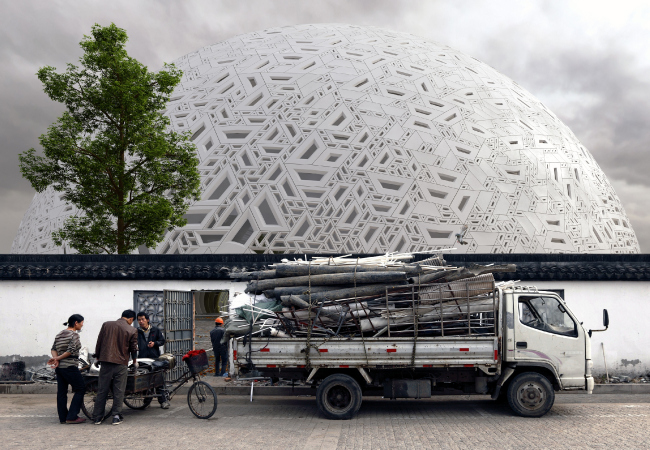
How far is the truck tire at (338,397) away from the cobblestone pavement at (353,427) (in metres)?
0.20

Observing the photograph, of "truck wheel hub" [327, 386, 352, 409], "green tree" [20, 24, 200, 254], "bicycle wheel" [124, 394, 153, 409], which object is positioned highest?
"green tree" [20, 24, 200, 254]

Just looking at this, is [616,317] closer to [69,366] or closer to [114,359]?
[114,359]

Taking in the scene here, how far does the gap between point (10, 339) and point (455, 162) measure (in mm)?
14112

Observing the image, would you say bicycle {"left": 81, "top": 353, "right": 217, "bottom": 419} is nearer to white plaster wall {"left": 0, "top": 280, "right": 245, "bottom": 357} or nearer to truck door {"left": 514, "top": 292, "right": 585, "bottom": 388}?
white plaster wall {"left": 0, "top": 280, "right": 245, "bottom": 357}

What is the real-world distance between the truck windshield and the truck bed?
817 mm

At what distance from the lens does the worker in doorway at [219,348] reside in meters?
11.9

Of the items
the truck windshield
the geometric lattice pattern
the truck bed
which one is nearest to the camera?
the truck bed

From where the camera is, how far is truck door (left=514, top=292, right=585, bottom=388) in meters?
8.57

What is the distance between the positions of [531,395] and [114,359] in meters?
6.20

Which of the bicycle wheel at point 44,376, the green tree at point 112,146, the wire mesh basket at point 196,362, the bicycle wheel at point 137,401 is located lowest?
the bicycle wheel at point 44,376

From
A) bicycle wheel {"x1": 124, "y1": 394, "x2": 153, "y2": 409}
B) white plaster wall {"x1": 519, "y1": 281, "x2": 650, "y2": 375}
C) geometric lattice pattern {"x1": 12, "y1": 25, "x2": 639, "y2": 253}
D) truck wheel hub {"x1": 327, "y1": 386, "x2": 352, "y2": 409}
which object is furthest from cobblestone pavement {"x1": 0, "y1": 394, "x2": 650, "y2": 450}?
geometric lattice pattern {"x1": 12, "y1": 25, "x2": 639, "y2": 253}

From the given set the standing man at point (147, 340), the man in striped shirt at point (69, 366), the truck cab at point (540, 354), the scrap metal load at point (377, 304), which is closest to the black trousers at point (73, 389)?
the man in striped shirt at point (69, 366)

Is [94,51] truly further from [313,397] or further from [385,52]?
[385,52]

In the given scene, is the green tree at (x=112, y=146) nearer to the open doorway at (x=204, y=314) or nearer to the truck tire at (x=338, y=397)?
the open doorway at (x=204, y=314)
